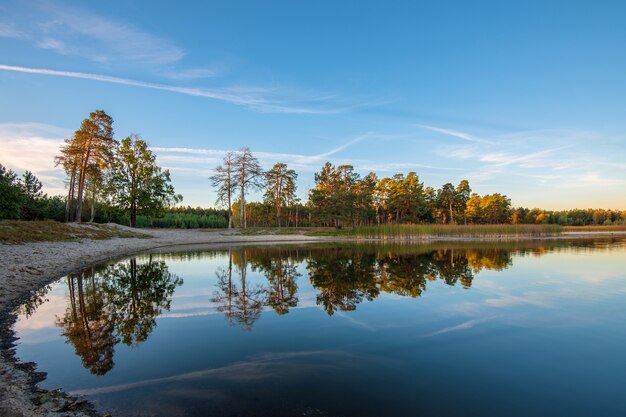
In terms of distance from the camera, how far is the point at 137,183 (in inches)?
1532

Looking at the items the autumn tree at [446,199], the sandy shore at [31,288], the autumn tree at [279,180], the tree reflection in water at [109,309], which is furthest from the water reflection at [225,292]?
the autumn tree at [446,199]

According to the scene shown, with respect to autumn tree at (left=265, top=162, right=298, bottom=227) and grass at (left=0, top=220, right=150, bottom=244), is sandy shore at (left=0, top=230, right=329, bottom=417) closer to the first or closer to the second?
grass at (left=0, top=220, right=150, bottom=244)

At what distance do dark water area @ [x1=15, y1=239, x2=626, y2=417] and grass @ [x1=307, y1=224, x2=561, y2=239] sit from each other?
30.0 meters

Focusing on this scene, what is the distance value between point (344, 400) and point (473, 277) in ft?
34.6

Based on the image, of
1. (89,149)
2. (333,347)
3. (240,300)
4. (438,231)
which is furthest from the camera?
(438,231)

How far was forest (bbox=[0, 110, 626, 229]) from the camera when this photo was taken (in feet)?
108

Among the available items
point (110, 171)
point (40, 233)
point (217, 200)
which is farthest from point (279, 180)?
point (40, 233)

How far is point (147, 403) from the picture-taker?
12.2 feet

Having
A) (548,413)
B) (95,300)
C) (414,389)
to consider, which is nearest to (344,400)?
(414,389)

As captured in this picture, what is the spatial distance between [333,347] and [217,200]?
39962 millimetres

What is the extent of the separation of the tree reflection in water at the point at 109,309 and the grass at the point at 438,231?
31778 mm

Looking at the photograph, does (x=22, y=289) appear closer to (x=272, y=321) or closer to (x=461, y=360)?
(x=272, y=321)

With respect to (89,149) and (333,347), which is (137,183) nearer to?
(89,149)

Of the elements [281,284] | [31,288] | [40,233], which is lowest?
[281,284]
